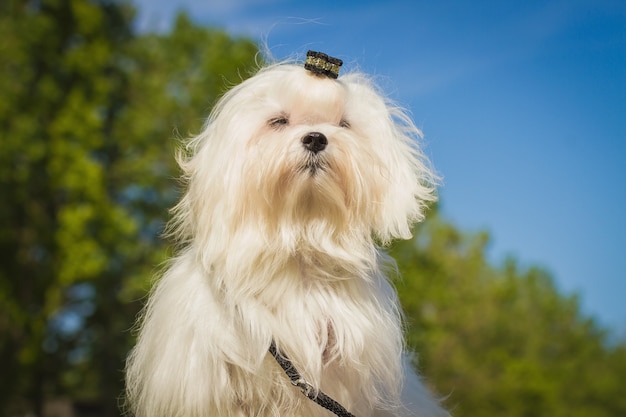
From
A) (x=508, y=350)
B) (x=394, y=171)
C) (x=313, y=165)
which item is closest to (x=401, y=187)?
(x=394, y=171)

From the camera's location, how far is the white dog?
10.1 feet

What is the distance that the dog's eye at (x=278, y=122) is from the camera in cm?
320

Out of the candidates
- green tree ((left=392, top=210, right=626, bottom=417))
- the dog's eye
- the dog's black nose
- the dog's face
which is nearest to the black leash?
the dog's face

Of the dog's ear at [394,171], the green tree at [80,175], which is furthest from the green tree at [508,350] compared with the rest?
the dog's ear at [394,171]

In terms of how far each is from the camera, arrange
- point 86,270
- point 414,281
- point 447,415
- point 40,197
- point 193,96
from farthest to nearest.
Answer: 1. point 414,281
2. point 193,96
3. point 40,197
4. point 86,270
5. point 447,415

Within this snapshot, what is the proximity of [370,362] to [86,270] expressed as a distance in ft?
40.1

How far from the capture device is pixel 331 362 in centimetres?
324

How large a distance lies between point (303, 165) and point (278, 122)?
11.4 inches

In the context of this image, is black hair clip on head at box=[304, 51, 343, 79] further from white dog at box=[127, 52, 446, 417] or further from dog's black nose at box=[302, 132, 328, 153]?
dog's black nose at box=[302, 132, 328, 153]

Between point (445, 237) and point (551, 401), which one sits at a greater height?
point (445, 237)

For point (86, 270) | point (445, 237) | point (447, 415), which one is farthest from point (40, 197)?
point (445, 237)

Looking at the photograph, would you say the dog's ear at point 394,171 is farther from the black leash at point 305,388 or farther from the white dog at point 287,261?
the black leash at point 305,388

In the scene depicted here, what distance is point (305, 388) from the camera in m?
3.06

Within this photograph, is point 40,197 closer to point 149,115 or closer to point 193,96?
point 149,115
